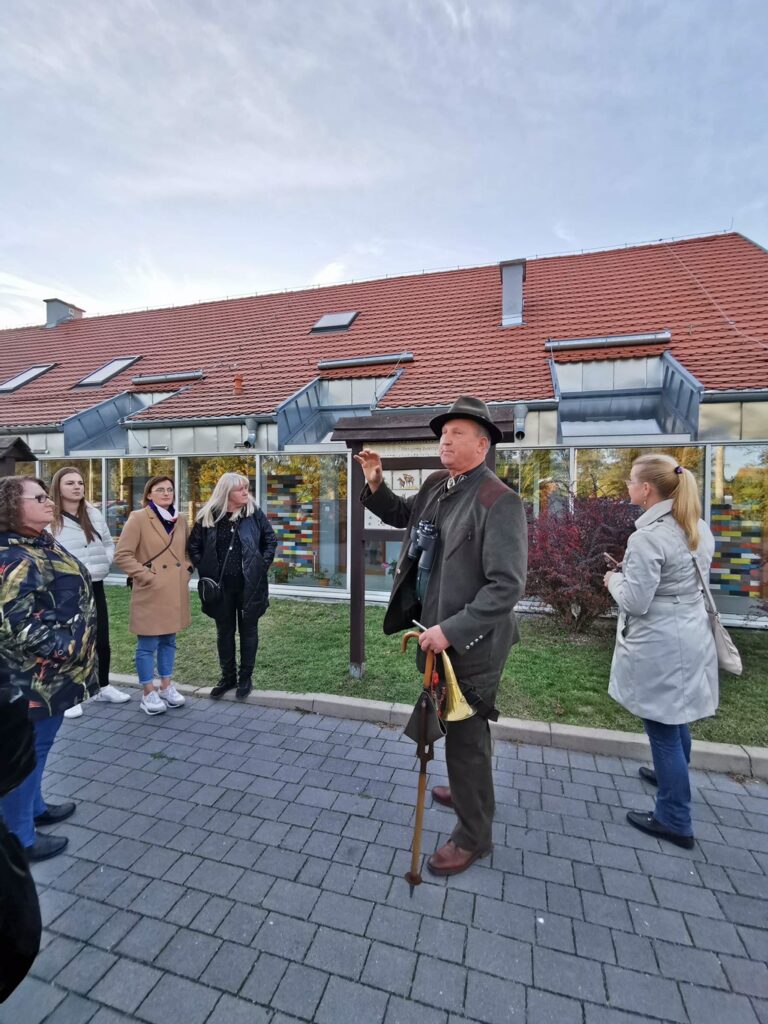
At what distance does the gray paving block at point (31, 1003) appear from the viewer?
186 centimetres

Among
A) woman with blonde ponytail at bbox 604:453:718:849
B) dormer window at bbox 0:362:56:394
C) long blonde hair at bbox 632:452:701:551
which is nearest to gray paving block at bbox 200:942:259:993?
woman with blonde ponytail at bbox 604:453:718:849

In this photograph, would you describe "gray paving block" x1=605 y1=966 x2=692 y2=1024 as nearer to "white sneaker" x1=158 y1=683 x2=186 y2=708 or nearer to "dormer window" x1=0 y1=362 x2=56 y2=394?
"white sneaker" x1=158 y1=683 x2=186 y2=708

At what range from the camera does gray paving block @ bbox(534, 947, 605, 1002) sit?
196 cm

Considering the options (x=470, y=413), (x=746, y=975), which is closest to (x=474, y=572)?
(x=470, y=413)

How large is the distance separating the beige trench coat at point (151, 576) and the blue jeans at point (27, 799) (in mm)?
1534

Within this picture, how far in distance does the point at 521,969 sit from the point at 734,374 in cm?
812

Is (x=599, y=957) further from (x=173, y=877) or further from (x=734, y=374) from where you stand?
(x=734, y=374)

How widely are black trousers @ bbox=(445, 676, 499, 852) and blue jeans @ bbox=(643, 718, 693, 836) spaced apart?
966mm

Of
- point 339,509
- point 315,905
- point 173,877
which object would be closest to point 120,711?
point 173,877

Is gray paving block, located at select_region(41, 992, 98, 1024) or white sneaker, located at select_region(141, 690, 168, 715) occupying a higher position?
white sneaker, located at select_region(141, 690, 168, 715)

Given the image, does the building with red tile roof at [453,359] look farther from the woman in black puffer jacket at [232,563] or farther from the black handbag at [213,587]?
the black handbag at [213,587]

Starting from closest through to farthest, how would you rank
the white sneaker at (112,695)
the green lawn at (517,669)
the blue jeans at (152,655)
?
the green lawn at (517,669), the blue jeans at (152,655), the white sneaker at (112,695)

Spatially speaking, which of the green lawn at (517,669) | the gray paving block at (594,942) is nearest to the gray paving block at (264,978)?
the gray paving block at (594,942)

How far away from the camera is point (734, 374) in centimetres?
757
